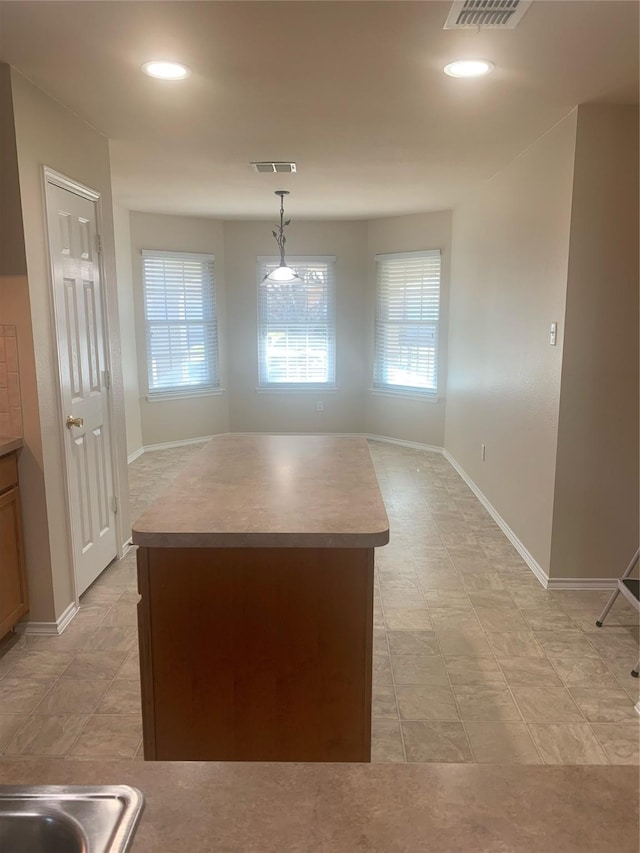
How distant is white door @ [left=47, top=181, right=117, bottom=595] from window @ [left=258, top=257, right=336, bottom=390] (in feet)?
12.2

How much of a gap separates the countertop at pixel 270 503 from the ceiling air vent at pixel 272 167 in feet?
7.77

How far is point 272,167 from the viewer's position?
164 inches

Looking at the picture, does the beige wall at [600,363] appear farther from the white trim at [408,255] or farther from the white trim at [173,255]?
the white trim at [173,255]

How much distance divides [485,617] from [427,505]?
5.92ft

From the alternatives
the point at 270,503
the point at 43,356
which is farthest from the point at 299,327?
the point at 270,503

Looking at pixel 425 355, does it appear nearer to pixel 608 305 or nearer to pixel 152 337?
pixel 152 337

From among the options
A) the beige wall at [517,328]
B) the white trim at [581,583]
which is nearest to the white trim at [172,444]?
the beige wall at [517,328]

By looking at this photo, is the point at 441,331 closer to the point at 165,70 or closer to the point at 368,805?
the point at 165,70

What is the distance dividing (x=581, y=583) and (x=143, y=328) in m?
4.94

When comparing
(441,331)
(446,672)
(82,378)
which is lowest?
(446,672)

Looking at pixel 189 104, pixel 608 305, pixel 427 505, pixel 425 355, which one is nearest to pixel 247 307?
pixel 425 355

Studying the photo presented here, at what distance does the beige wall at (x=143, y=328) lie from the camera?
248 inches

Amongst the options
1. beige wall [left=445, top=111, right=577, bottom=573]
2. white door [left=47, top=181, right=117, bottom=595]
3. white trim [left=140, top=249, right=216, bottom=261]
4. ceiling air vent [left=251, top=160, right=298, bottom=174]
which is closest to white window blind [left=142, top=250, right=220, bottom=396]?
white trim [left=140, top=249, right=216, bottom=261]

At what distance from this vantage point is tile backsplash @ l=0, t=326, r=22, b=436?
269cm
